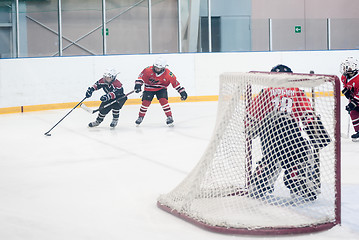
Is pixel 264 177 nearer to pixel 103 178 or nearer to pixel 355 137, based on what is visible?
pixel 103 178

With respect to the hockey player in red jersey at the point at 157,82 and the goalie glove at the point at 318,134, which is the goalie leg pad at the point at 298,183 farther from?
the hockey player in red jersey at the point at 157,82

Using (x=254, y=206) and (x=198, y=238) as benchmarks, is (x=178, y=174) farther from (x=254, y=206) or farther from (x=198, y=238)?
(x=198, y=238)

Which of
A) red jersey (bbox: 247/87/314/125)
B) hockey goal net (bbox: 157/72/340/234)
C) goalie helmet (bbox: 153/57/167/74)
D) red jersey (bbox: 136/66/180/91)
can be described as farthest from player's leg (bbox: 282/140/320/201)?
red jersey (bbox: 136/66/180/91)

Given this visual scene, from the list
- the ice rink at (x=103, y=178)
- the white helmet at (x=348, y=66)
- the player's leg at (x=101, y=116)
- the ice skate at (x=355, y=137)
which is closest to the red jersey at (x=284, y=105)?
the ice rink at (x=103, y=178)

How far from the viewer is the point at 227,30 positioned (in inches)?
474

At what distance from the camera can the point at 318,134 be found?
12.8 ft

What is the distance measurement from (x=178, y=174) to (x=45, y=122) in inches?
158

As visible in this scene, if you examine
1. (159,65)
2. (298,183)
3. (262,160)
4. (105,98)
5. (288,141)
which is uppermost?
(159,65)

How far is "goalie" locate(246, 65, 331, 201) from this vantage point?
392 centimetres

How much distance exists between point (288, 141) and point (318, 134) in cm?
18

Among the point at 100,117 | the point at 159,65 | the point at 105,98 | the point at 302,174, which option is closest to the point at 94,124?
the point at 100,117

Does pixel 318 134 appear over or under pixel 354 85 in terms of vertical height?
under

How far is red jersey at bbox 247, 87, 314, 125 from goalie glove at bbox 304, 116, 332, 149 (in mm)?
47

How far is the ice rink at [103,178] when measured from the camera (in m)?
3.63
